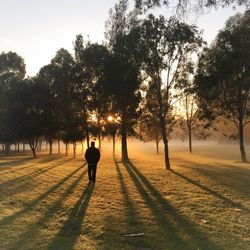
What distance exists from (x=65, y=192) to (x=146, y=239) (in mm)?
8353

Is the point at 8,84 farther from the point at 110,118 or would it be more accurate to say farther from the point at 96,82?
the point at 110,118

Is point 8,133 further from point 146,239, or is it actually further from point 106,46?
point 146,239

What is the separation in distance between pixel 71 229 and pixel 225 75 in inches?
1276

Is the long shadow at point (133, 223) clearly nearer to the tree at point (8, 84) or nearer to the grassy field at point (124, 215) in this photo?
the grassy field at point (124, 215)

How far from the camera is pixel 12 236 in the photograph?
9680mm

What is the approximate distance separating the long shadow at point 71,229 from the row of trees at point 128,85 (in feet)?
57.5

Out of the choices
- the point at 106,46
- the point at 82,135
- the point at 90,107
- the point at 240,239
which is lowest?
the point at 240,239

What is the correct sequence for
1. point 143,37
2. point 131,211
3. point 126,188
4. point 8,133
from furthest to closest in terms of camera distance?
point 8,133 → point 143,37 → point 126,188 → point 131,211

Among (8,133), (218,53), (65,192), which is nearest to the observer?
(65,192)

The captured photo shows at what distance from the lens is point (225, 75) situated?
3844 cm

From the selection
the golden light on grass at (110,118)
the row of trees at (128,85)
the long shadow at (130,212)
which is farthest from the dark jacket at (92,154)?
the golden light on grass at (110,118)

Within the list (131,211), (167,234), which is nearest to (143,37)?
(131,211)

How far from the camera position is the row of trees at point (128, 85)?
30219 mm

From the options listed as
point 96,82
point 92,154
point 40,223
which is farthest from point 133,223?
point 96,82
